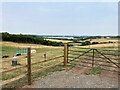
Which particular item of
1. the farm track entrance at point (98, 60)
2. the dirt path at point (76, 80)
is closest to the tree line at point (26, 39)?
the farm track entrance at point (98, 60)

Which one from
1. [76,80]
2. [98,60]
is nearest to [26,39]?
[98,60]

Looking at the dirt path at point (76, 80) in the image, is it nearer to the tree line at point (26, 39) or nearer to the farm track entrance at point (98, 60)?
the farm track entrance at point (98, 60)

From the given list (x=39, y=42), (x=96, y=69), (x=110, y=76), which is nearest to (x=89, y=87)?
(x=110, y=76)

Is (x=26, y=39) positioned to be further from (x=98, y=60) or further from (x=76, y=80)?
(x=76, y=80)

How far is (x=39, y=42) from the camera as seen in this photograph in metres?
34.8

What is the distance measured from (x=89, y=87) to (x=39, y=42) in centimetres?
2828

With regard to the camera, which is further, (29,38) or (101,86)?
(29,38)

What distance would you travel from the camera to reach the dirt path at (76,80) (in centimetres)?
695

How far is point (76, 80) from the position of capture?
7.66 metres

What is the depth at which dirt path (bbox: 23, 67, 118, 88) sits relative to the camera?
22.8 ft

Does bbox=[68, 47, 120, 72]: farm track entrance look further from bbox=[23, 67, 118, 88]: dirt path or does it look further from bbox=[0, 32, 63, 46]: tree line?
bbox=[0, 32, 63, 46]: tree line

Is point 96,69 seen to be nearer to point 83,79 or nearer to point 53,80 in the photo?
point 83,79

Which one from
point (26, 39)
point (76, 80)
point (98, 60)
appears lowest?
point (76, 80)

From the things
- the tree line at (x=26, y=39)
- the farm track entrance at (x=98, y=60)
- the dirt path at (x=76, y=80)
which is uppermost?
the tree line at (x=26, y=39)
